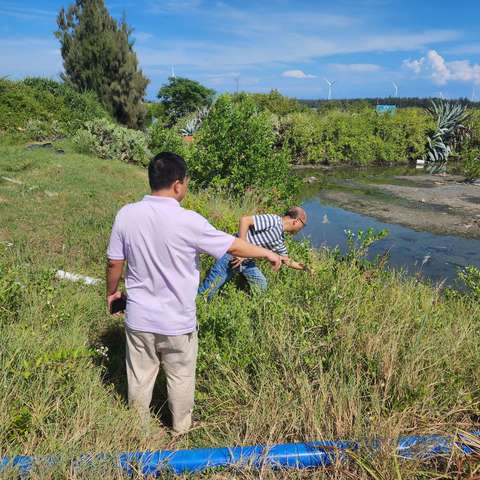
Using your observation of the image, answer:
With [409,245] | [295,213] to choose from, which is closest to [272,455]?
[295,213]

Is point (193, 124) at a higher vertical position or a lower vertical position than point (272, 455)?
higher

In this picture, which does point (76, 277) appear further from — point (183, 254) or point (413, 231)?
point (413, 231)

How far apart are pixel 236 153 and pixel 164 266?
23.9 ft

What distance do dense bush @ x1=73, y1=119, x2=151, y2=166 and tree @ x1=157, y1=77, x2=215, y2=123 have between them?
14946 mm

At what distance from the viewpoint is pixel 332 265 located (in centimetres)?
483

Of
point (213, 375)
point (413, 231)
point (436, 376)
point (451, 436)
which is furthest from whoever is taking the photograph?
point (413, 231)

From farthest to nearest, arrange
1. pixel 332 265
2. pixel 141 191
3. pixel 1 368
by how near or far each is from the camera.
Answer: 1. pixel 141 191
2. pixel 332 265
3. pixel 1 368

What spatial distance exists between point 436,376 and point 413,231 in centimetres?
895

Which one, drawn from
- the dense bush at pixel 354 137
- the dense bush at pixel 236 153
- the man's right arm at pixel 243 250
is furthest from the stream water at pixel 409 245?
the dense bush at pixel 354 137

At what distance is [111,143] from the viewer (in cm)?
1537

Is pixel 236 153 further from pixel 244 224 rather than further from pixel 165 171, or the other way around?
pixel 165 171

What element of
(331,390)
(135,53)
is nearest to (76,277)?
(331,390)

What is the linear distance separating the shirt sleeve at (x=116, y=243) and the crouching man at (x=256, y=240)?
179 centimetres

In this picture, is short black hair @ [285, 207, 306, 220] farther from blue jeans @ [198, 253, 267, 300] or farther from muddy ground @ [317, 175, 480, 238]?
muddy ground @ [317, 175, 480, 238]
